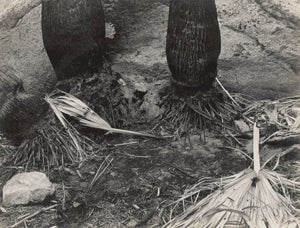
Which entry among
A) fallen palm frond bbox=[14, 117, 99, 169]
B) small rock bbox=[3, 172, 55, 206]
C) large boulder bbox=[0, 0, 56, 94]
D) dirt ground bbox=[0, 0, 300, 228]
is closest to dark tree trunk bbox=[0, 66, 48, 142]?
fallen palm frond bbox=[14, 117, 99, 169]

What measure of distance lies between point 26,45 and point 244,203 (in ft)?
7.59

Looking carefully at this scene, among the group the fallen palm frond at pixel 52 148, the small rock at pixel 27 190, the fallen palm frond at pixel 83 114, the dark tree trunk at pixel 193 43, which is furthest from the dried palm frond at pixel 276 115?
the small rock at pixel 27 190

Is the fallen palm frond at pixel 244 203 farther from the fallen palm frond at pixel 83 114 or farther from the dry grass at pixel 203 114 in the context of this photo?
the fallen palm frond at pixel 83 114

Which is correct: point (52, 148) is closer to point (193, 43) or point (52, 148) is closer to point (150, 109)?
point (150, 109)

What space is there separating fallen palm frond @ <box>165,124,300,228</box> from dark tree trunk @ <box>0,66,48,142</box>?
1.16m

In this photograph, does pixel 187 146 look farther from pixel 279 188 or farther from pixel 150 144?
pixel 279 188

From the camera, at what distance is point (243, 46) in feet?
15.9

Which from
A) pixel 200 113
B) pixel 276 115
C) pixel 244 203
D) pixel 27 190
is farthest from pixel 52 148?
pixel 276 115

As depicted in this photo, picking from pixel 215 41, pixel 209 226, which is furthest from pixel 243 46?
pixel 209 226

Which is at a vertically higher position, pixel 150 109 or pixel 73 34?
pixel 73 34

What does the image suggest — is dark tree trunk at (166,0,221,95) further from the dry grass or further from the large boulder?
the large boulder

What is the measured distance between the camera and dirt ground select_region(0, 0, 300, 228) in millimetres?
3719

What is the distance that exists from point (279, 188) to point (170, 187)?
25.3 inches

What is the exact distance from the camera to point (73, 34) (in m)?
4.21
